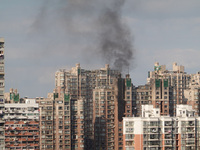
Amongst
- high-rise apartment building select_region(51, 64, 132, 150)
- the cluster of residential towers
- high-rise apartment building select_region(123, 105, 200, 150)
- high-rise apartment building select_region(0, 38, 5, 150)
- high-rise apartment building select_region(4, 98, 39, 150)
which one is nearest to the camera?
high-rise apartment building select_region(123, 105, 200, 150)

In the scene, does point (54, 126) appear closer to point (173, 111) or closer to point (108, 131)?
point (108, 131)

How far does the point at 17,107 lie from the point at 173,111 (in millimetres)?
39653

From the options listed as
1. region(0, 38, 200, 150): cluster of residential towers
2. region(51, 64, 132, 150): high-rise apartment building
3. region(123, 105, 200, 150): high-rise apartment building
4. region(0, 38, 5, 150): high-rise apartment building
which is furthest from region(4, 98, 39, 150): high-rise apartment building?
region(123, 105, 200, 150): high-rise apartment building

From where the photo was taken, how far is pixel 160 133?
142 metres

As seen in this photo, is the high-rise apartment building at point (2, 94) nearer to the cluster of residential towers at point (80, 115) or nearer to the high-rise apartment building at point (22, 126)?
the cluster of residential towers at point (80, 115)

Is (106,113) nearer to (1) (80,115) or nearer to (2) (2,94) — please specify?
(1) (80,115)

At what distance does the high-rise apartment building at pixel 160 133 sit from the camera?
141 meters

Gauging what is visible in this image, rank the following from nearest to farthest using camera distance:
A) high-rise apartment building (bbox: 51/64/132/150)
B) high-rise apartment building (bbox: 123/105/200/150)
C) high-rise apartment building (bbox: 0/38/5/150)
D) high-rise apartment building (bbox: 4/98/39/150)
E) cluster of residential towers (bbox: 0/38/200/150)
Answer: high-rise apartment building (bbox: 123/105/200/150) < high-rise apartment building (bbox: 0/38/5/150) < high-rise apartment building (bbox: 4/98/39/150) < cluster of residential towers (bbox: 0/38/200/150) < high-rise apartment building (bbox: 51/64/132/150)

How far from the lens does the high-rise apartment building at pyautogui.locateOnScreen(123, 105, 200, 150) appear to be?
141125mm

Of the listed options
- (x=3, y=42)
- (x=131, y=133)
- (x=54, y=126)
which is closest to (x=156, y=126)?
(x=131, y=133)

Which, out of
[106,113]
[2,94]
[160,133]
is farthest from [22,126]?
[160,133]

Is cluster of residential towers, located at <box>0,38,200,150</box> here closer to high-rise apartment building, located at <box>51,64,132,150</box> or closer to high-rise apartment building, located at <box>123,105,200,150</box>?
high-rise apartment building, located at <box>51,64,132,150</box>

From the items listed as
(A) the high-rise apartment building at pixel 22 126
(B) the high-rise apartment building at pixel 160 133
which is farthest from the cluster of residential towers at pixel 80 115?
(B) the high-rise apartment building at pixel 160 133

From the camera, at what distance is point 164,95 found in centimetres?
18062
